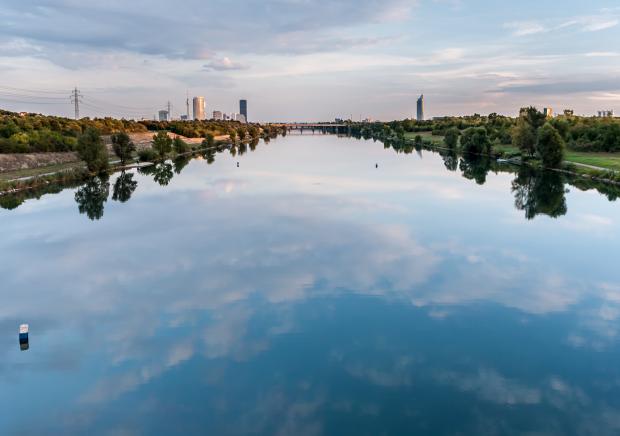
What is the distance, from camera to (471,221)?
1246 inches

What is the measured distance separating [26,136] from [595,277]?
63.2m

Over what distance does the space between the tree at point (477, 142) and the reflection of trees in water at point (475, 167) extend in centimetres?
156

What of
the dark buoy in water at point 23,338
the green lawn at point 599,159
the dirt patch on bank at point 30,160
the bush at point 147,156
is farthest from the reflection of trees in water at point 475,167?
the dirt patch on bank at point 30,160

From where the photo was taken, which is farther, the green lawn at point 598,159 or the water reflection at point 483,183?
the green lawn at point 598,159

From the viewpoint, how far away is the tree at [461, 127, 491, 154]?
80625 millimetres

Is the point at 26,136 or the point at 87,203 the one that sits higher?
the point at 26,136

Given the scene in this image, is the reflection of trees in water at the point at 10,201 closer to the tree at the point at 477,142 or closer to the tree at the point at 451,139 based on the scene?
the tree at the point at 477,142

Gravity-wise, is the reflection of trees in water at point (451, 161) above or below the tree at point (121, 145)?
below

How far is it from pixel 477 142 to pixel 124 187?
56917mm

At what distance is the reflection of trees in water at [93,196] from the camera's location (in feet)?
116

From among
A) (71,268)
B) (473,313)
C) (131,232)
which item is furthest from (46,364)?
(131,232)

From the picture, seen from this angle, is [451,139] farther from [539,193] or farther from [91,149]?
[91,149]

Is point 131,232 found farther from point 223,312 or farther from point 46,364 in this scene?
point 46,364

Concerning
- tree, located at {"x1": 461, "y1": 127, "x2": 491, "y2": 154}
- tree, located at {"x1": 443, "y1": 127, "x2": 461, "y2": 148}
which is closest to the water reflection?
tree, located at {"x1": 461, "y1": 127, "x2": 491, "y2": 154}
